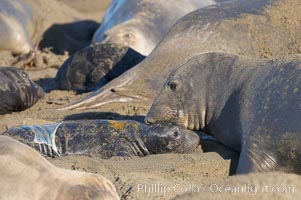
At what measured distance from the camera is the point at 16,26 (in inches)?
390

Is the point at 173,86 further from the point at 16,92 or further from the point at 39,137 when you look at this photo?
the point at 16,92

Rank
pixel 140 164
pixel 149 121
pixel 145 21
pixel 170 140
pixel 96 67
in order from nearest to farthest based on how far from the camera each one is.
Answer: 1. pixel 140 164
2. pixel 170 140
3. pixel 149 121
4. pixel 96 67
5. pixel 145 21

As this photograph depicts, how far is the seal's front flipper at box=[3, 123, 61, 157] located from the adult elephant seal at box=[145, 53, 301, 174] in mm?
620

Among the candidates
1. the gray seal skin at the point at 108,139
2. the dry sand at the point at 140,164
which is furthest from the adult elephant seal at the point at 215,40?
the gray seal skin at the point at 108,139

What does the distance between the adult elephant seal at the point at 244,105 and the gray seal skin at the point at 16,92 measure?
151cm

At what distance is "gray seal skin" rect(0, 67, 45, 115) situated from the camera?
6.25 m

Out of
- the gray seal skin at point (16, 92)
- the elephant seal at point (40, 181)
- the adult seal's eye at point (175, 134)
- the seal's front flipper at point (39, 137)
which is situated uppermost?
the elephant seal at point (40, 181)

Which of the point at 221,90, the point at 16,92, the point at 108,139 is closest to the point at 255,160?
the point at 221,90

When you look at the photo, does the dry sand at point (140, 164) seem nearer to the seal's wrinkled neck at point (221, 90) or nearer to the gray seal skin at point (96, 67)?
the seal's wrinkled neck at point (221, 90)

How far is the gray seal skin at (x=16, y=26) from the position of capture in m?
9.40

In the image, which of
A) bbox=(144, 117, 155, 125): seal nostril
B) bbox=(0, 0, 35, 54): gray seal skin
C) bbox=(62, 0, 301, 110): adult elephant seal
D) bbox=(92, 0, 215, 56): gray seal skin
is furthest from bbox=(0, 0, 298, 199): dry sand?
bbox=(0, 0, 35, 54): gray seal skin

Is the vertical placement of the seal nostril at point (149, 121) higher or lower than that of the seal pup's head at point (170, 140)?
lower

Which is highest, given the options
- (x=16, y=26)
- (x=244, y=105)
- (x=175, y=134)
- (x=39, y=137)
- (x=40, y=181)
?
(x=40, y=181)

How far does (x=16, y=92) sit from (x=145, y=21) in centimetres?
250
